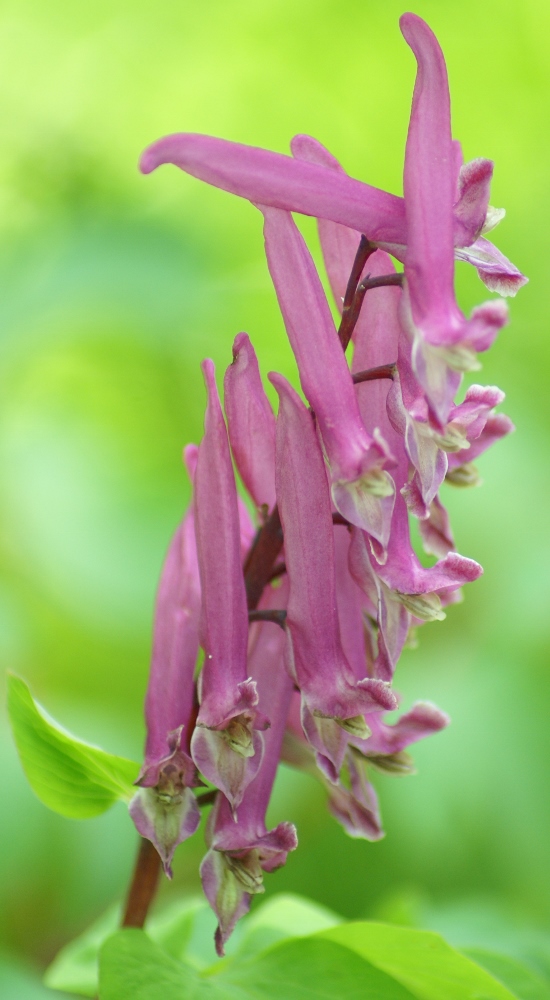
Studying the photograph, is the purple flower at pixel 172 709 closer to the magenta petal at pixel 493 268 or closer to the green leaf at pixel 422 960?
the green leaf at pixel 422 960

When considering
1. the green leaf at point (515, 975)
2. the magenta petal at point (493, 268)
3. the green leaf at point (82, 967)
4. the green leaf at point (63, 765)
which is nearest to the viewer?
the magenta petal at point (493, 268)

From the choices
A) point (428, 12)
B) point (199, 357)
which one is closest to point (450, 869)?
point (199, 357)

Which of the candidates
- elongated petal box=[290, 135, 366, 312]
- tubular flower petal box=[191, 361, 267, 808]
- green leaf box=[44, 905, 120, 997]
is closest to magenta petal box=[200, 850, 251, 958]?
tubular flower petal box=[191, 361, 267, 808]

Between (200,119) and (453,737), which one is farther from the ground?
(200,119)

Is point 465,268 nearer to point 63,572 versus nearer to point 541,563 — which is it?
point 541,563

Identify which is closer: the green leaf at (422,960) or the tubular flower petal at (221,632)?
the tubular flower petal at (221,632)

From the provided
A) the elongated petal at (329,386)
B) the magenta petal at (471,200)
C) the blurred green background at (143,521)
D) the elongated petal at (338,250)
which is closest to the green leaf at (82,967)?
the blurred green background at (143,521)

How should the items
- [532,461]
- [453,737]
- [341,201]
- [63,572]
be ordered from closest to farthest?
[341,201] → [453,737] → [63,572] → [532,461]
